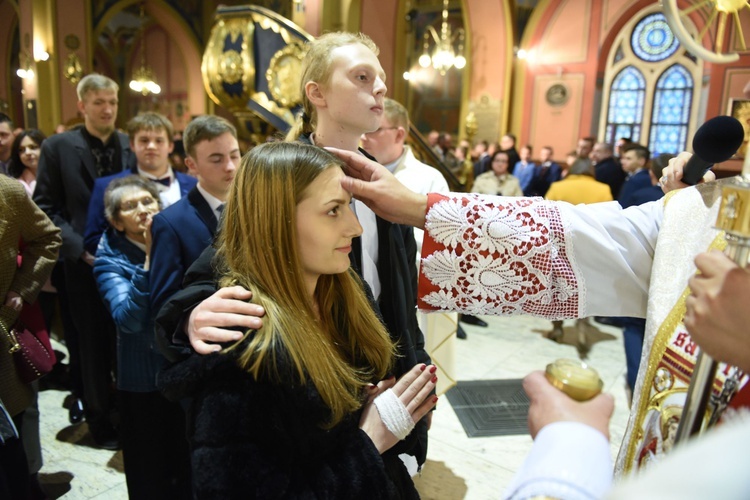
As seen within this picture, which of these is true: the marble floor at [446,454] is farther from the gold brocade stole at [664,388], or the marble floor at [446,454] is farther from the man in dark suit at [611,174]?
the man in dark suit at [611,174]

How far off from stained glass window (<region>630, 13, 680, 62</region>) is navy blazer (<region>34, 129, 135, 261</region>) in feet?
42.1

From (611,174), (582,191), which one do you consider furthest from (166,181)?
(611,174)

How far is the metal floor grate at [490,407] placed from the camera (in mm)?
3307

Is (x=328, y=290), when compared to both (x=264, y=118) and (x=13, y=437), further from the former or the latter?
(x=264, y=118)

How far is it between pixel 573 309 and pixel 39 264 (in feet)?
7.21

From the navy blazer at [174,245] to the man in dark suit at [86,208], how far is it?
1.04 metres

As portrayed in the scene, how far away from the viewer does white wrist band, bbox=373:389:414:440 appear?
1.23m

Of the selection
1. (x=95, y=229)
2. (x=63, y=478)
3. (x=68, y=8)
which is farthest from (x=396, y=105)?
(x=68, y=8)

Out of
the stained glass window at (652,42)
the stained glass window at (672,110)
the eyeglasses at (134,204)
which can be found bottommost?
the eyeglasses at (134,204)

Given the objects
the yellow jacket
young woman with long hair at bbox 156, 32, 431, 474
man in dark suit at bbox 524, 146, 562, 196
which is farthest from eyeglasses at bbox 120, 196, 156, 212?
man in dark suit at bbox 524, 146, 562, 196

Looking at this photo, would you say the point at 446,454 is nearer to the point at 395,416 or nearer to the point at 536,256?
the point at 395,416

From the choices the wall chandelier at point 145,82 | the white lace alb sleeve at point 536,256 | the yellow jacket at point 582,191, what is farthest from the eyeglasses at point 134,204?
the wall chandelier at point 145,82

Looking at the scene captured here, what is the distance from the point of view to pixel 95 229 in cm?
287

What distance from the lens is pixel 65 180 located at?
319cm
